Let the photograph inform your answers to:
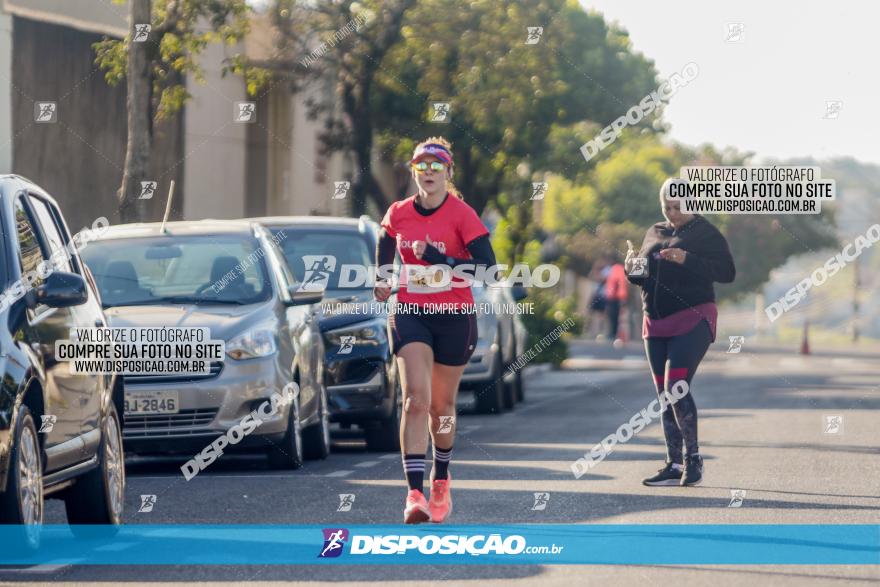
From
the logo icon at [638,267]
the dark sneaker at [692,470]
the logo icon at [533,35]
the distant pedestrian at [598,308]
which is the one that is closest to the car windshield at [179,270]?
the logo icon at [638,267]

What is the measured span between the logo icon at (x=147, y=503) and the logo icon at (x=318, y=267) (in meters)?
5.20

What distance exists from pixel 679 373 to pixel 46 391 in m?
5.04

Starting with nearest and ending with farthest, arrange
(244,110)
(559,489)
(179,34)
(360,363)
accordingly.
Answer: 1. (559,489)
2. (360,363)
3. (179,34)
4. (244,110)

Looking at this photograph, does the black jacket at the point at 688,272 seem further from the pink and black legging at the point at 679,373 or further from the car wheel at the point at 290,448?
the car wheel at the point at 290,448

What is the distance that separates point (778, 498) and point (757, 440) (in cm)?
528

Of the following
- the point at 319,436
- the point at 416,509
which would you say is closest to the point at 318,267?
the point at 319,436

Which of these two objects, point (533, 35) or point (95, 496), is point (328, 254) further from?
point (533, 35)

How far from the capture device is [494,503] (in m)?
11.3

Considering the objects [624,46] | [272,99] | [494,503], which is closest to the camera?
[494,503]

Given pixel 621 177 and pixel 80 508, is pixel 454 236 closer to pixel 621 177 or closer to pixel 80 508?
pixel 80 508

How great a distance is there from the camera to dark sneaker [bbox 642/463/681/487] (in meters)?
12.5

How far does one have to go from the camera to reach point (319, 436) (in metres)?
14.9

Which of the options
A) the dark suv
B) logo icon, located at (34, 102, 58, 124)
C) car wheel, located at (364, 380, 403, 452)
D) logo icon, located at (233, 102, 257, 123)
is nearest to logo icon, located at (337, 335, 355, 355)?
car wheel, located at (364, 380, 403, 452)

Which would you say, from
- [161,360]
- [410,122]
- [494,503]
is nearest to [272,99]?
[410,122]
